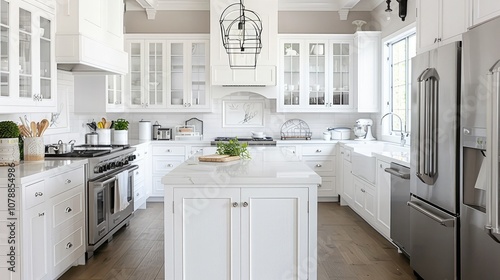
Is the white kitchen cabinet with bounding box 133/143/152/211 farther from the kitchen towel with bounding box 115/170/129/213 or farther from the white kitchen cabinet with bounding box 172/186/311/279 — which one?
the white kitchen cabinet with bounding box 172/186/311/279

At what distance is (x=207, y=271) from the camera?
106 inches

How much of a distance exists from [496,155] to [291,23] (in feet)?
16.9

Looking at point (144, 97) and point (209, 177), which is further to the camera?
point (144, 97)

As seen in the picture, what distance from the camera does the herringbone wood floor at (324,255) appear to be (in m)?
3.56

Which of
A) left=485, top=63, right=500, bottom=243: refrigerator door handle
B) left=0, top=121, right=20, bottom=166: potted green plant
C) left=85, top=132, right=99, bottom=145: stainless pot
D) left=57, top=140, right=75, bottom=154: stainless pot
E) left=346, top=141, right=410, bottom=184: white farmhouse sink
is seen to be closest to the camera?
left=485, top=63, right=500, bottom=243: refrigerator door handle

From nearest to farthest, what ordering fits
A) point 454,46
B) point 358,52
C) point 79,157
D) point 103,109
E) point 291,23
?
1. point 454,46
2. point 79,157
3. point 103,109
4. point 358,52
5. point 291,23

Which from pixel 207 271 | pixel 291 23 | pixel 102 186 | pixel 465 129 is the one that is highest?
pixel 291 23

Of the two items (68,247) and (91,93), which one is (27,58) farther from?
(91,93)

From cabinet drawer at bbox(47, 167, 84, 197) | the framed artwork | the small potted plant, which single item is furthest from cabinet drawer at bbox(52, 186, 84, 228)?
the framed artwork

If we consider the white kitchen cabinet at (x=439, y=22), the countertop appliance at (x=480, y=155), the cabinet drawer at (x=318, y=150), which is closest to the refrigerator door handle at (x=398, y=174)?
the countertop appliance at (x=480, y=155)

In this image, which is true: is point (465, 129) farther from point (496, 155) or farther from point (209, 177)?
point (209, 177)

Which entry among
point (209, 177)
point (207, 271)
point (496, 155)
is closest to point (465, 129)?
point (496, 155)

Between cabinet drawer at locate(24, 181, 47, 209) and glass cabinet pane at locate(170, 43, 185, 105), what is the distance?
366 centimetres

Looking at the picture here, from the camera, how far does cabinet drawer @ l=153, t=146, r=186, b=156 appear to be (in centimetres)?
640
